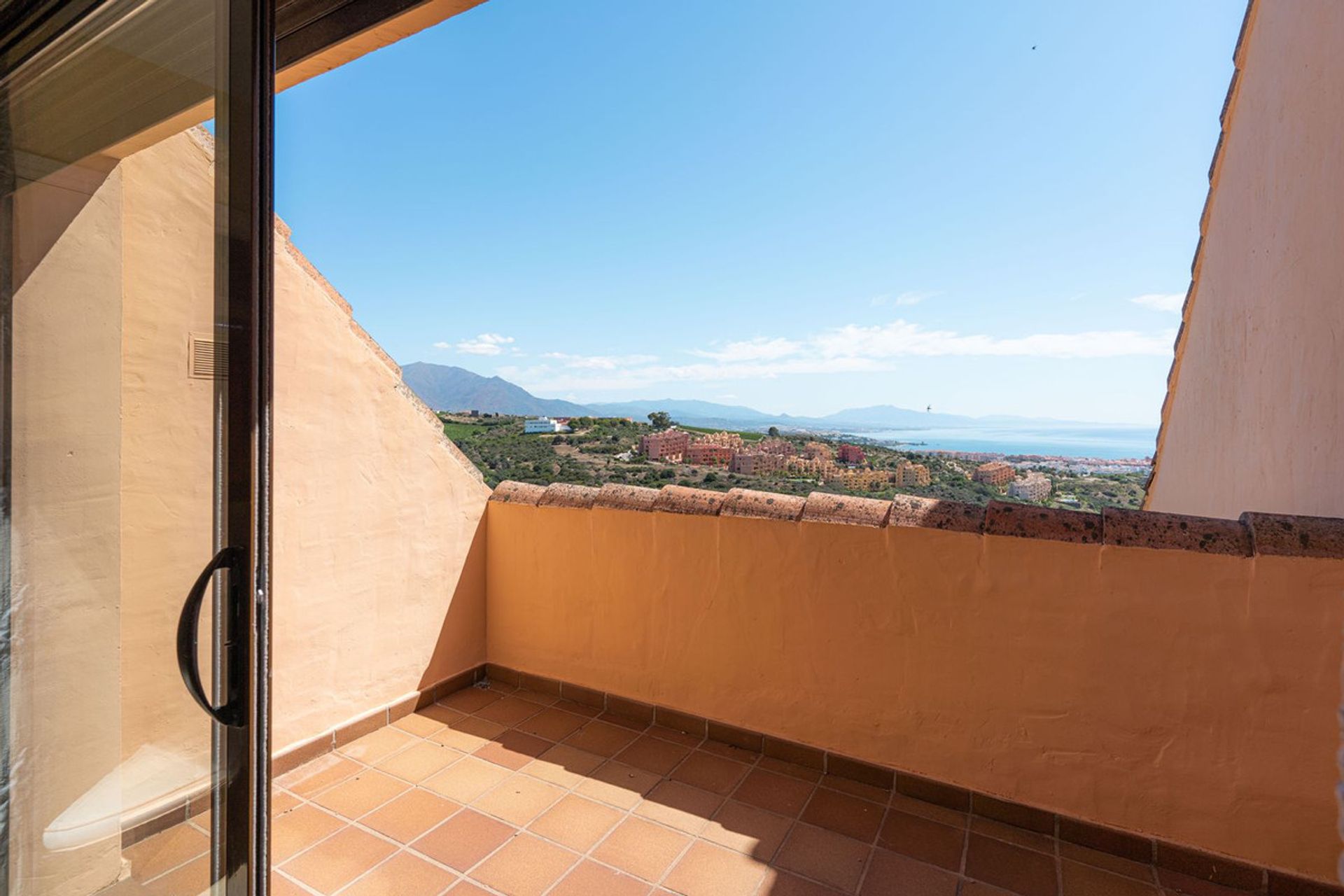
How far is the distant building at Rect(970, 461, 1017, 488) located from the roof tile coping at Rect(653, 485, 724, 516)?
247 cm

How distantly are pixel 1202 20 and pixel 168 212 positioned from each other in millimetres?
5901

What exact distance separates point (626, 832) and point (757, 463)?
256 cm

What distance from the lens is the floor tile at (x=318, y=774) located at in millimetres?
2377

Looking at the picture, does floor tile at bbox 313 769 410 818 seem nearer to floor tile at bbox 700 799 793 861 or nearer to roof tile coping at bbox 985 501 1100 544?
floor tile at bbox 700 799 793 861

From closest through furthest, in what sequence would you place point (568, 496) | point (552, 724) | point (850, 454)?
point (552, 724)
point (568, 496)
point (850, 454)

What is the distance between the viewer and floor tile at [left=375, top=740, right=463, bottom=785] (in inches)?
98.4

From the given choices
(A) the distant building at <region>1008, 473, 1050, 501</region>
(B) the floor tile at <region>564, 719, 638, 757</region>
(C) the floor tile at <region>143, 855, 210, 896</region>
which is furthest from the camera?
(A) the distant building at <region>1008, 473, 1050, 501</region>

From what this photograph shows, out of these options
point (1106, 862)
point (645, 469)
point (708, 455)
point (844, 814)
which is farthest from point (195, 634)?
point (708, 455)

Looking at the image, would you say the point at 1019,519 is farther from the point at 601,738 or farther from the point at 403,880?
the point at 403,880

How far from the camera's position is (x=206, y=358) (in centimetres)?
108

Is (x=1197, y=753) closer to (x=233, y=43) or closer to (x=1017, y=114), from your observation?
(x=233, y=43)

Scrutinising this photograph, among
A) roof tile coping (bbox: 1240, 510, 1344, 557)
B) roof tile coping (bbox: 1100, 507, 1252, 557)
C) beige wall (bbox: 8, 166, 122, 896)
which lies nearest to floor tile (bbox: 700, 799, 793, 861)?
roof tile coping (bbox: 1100, 507, 1252, 557)

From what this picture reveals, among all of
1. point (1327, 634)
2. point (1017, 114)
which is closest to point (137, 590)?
point (1327, 634)

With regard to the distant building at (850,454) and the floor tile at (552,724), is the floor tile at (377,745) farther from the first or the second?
the distant building at (850,454)
